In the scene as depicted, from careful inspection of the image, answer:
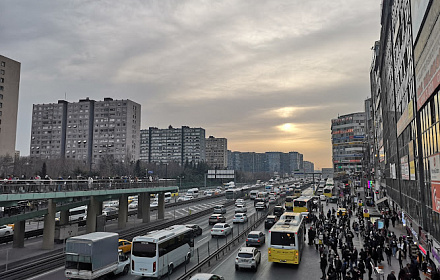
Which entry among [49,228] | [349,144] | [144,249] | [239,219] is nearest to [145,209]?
[239,219]

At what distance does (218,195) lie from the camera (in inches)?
3324

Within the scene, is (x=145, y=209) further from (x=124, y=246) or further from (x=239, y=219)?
(x=124, y=246)

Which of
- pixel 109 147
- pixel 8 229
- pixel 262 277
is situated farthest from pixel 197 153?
pixel 262 277

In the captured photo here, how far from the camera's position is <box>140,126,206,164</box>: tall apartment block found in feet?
620

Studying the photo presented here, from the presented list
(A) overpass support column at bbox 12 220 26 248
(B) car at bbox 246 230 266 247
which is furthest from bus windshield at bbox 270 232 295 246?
(A) overpass support column at bbox 12 220 26 248

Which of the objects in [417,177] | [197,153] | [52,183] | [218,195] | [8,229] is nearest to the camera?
[417,177]

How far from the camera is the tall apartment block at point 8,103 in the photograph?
→ 274 ft

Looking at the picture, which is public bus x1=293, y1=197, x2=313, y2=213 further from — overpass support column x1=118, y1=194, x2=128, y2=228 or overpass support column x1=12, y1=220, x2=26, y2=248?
overpass support column x1=12, y1=220, x2=26, y2=248

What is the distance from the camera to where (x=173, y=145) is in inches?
7559

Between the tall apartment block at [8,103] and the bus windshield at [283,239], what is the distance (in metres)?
83.7

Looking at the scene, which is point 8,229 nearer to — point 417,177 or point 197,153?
point 417,177

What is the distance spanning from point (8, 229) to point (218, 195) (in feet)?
183

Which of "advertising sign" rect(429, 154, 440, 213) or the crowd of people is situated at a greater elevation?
"advertising sign" rect(429, 154, 440, 213)

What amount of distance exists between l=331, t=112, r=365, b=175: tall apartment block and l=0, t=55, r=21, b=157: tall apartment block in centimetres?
12721
